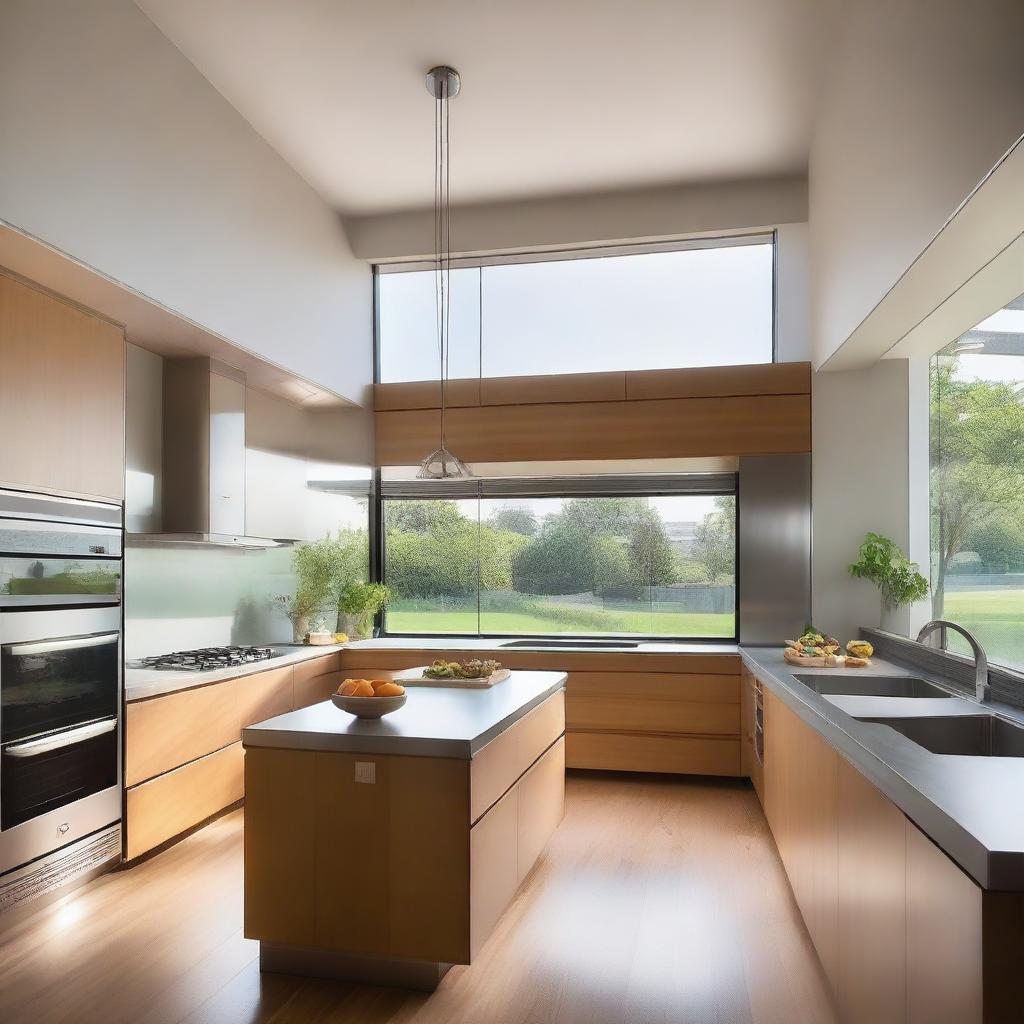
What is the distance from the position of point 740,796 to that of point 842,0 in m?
3.73

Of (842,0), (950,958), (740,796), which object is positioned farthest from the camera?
(740,796)

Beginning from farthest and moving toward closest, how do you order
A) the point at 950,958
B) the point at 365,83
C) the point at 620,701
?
1. the point at 620,701
2. the point at 365,83
3. the point at 950,958

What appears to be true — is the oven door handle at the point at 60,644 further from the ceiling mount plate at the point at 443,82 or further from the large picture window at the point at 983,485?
the large picture window at the point at 983,485

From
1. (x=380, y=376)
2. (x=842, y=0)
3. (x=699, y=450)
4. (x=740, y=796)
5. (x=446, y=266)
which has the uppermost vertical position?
(x=842, y=0)

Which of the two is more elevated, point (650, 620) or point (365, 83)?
point (365, 83)

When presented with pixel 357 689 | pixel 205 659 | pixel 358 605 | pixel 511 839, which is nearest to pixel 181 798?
pixel 205 659

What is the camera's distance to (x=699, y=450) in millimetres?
5234

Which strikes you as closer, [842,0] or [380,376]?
[842,0]

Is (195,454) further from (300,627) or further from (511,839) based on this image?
(511,839)

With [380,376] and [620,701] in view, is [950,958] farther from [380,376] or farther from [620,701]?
[380,376]

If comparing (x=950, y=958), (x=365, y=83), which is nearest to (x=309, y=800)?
(x=950, y=958)

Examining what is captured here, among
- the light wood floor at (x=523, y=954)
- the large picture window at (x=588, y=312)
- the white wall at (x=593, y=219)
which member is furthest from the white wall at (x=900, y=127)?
the light wood floor at (x=523, y=954)

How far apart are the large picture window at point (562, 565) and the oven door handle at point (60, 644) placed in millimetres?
2756

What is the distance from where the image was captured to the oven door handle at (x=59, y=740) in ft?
A: 9.70
